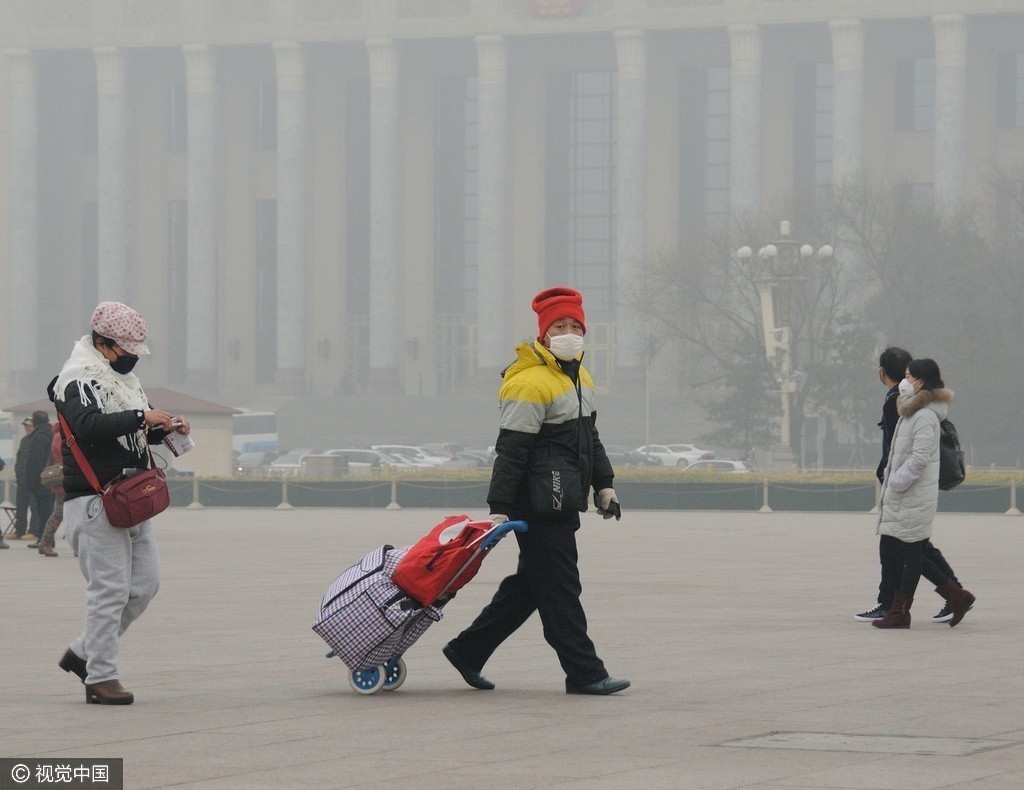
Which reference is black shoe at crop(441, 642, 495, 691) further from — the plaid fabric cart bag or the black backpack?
the black backpack

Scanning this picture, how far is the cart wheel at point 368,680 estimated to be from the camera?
8492 millimetres

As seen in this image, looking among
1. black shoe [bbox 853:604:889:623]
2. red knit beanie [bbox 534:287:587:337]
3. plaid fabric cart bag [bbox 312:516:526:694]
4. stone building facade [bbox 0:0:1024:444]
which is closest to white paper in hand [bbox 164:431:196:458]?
plaid fabric cart bag [bbox 312:516:526:694]

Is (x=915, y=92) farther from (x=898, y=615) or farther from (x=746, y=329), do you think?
(x=898, y=615)

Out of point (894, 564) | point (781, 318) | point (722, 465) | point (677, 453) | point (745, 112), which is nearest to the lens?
point (894, 564)

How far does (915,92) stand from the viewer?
7688 cm

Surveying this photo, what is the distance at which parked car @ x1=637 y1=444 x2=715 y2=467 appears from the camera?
2395 inches

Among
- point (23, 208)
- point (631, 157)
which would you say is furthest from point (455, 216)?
point (23, 208)

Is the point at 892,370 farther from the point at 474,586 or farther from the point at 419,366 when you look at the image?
the point at 419,366

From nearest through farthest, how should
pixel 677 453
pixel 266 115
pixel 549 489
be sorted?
pixel 549 489
pixel 677 453
pixel 266 115

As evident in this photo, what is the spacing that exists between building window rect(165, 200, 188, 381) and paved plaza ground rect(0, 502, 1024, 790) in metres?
66.9

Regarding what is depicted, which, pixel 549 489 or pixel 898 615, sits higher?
pixel 549 489

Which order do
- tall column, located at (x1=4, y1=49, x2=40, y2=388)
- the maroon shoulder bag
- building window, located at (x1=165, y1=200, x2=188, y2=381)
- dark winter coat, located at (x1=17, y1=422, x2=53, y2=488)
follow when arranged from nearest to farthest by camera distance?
1. the maroon shoulder bag
2. dark winter coat, located at (x1=17, y1=422, x2=53, y2=488)
3. tall column, located at (x1=4, y1=49, x2=40, y2=388)
4. building window, located at (x1=165, y1=200, x2=188, y2=381)

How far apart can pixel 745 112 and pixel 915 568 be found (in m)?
61.5

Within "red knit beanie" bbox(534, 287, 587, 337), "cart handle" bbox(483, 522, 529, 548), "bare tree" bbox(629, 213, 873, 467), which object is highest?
"red knit beanie" bbox(534, 287, 587, 337)
